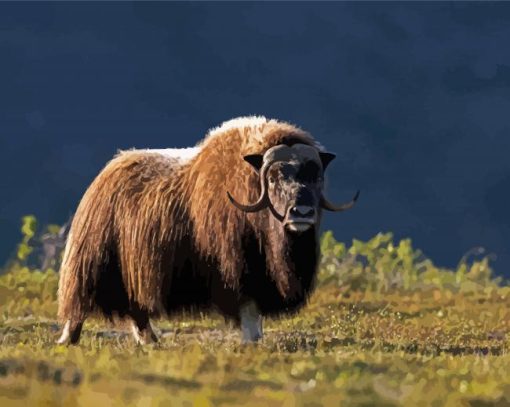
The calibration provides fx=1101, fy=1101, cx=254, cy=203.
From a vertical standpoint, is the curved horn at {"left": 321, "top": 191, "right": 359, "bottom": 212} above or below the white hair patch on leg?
above

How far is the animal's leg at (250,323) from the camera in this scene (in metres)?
6.73

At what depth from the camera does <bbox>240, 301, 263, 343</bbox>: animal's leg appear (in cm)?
673

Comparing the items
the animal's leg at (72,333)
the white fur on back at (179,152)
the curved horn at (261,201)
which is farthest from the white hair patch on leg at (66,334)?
the curved horn at (261,201)

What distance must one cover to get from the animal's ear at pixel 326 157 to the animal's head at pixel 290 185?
0.26 metres

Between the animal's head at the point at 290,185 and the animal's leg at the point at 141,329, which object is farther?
the animal's leg at the point at 141,329

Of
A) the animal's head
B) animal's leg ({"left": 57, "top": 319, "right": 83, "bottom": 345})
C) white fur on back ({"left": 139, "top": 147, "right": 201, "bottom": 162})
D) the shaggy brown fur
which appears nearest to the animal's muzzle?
the animal's head

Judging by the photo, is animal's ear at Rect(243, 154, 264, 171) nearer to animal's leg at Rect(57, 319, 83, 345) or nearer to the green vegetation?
the green vegetation

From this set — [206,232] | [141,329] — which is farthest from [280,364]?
[141,329]

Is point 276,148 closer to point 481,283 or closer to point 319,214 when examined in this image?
point 319,214

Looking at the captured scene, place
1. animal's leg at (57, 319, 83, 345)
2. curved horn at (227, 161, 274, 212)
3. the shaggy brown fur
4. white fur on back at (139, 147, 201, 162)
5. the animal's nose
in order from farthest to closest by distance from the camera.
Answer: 1. animal's leg at (57, 319, 83, 345)
2. white fur on back at (139, 147, 201, 162)
3. the shaggy brown fur
4. curved horn at (227, 161, 274, 212)
5. the animal's nose

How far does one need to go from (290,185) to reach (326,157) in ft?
1.91

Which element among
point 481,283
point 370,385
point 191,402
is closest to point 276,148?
point 370,385

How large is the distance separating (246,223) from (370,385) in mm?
2500

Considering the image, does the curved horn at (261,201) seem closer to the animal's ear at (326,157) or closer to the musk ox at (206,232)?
the musk ox at (206,232)
